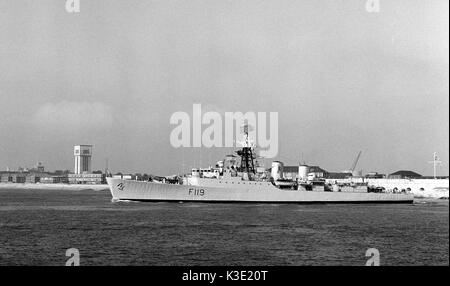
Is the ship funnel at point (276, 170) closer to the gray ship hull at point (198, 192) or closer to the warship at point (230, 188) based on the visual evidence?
the warship at point (230, 188)

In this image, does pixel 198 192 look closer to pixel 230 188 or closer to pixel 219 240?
pixel 230 188

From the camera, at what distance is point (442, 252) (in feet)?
82.3

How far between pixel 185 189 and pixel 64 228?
2661 centimetres

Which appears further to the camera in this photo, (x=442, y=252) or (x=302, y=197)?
(x=302, y=197)

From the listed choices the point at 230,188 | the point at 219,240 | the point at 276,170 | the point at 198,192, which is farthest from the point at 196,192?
the point at 219,240

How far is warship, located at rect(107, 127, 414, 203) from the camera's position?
194ft

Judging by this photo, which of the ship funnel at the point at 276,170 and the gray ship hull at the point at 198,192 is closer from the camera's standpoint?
the gray ship hull at the point at 198,192

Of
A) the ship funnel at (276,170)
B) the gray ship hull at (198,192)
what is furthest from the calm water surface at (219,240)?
the ship funnel at (276,170)

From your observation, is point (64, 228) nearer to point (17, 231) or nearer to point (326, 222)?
point (17, 231)

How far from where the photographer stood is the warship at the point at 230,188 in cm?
5906

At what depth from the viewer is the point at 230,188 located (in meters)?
59.0

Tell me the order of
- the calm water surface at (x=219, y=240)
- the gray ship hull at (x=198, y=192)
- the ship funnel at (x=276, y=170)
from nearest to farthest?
the calm water surface at (x=219, y=240) < the gray ship hull at (x=198, y=192) < the ship funnel at (x=276, y=170)

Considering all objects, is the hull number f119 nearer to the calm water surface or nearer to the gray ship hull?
the gray ship hull
